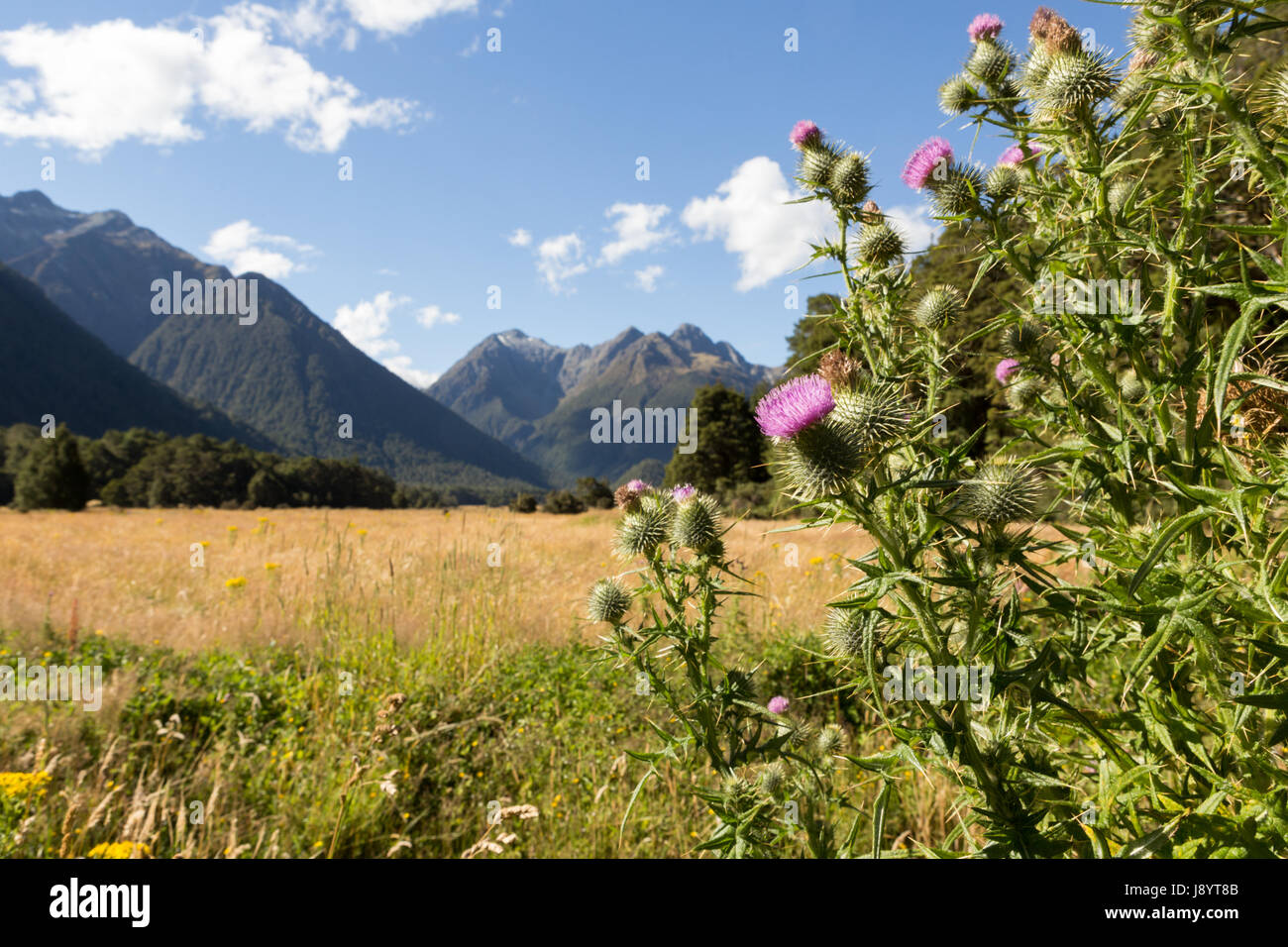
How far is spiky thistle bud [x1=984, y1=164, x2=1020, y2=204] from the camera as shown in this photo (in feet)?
8.44

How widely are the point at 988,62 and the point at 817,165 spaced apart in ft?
2.80

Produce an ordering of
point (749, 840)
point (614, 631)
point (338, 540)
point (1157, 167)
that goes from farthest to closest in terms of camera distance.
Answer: point (338, 540)
point (1157, 167)
point (614, 631)
point (749, 840)

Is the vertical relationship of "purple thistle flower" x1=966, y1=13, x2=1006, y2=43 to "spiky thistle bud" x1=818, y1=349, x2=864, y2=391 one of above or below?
above

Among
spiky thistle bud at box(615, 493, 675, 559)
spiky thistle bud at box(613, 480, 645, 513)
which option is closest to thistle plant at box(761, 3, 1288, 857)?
spiky thistle bud at box(615, 493, 675, 559)

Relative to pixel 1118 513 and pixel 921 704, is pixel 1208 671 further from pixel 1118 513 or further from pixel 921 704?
pixel 921 704

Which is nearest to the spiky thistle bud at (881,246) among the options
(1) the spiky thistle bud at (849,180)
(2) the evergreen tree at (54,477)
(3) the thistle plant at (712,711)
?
(1) the spiky thistle bud at (849,180)

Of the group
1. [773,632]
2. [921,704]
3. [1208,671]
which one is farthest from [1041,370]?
[773,632]

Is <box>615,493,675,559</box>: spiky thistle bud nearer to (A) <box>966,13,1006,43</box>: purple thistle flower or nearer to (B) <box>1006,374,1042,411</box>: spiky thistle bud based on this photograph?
(B) <box>1006,374,1042,411</box>: spiky thistle bud

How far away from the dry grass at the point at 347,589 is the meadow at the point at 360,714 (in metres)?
0.04

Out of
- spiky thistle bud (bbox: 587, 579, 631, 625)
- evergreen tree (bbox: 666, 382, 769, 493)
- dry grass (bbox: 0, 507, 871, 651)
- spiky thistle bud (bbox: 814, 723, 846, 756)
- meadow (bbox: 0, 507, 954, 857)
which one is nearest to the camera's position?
spiky thistle bud (bbox: 814, 723, 846, 756)

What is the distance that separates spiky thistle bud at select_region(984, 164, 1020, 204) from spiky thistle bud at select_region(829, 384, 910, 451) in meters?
1.30

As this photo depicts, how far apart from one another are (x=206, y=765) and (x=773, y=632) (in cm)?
508

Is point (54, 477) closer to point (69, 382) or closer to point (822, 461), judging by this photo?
point (822, 461)

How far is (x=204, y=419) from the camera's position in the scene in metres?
152
